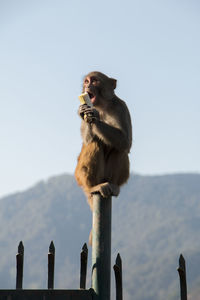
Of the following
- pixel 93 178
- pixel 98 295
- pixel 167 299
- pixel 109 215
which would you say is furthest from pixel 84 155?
pixel 167 299

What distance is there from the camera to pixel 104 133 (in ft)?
24.4

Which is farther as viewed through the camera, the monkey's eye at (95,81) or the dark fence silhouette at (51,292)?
the monkey's eye at (95,81)

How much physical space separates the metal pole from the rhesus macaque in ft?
3.54

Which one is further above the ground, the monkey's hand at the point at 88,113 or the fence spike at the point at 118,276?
the monkey's hand at the point at 88,113

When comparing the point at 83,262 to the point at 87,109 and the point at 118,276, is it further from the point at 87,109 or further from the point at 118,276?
the point at 87,109

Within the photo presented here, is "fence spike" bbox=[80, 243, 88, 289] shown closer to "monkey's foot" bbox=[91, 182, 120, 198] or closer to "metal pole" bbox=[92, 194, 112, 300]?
"metal pole" bbox=[92, 194, 112, 300]

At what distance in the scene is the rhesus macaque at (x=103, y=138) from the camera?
7.45m

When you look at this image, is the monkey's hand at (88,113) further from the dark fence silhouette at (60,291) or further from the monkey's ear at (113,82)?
the dark fence silhouette at (60,291)

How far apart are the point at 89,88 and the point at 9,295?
3591mm

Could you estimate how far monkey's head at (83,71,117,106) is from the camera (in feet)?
26.6

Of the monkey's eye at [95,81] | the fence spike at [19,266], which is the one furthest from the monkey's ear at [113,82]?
the fence spike at [19,266]

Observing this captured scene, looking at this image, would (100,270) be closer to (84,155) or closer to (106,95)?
(84,155)

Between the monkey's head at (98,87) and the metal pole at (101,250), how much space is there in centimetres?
244

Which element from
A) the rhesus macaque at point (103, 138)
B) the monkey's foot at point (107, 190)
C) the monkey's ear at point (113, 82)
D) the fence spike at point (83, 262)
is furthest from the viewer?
the monkey's ear at point (113, 82)
